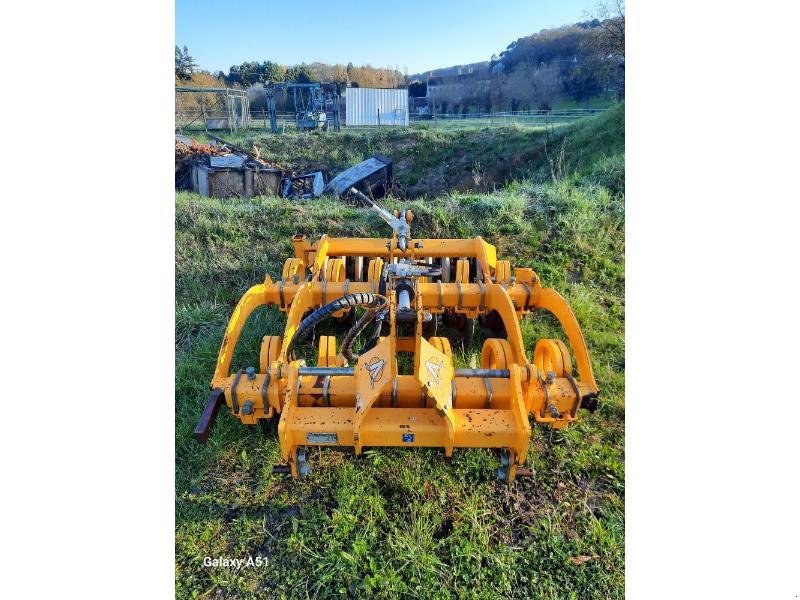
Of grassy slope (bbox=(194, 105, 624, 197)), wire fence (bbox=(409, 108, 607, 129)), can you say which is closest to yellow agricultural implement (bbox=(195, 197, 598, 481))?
wire fence (bbox=(409, 108, 607, 129))

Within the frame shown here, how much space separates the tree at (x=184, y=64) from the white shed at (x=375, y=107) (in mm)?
3321

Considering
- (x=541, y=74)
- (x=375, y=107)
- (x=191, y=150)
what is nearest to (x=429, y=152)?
(x=375, y=107)

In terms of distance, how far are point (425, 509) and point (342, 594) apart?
0.69m

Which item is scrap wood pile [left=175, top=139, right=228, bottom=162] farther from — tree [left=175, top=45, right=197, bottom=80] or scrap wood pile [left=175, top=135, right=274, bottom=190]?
tree [left=175, top=45, right=197, bottom=80]

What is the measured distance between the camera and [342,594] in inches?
103

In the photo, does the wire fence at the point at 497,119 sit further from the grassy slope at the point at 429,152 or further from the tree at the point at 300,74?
the tree at the point at 300,74

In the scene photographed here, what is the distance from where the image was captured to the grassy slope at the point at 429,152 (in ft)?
25.8

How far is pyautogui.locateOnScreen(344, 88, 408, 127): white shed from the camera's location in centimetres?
728

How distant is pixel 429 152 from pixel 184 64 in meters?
5.27

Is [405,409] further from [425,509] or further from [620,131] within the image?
[620,131]

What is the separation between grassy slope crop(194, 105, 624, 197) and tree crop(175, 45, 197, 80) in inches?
134

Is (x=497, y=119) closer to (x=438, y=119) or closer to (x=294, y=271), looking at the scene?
(x=438, y=119)

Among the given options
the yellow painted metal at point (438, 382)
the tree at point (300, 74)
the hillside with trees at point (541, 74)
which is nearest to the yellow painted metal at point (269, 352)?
the yellow painted metal at point (438, 382)

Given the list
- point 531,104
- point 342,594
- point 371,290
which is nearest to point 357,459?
point 342,594
